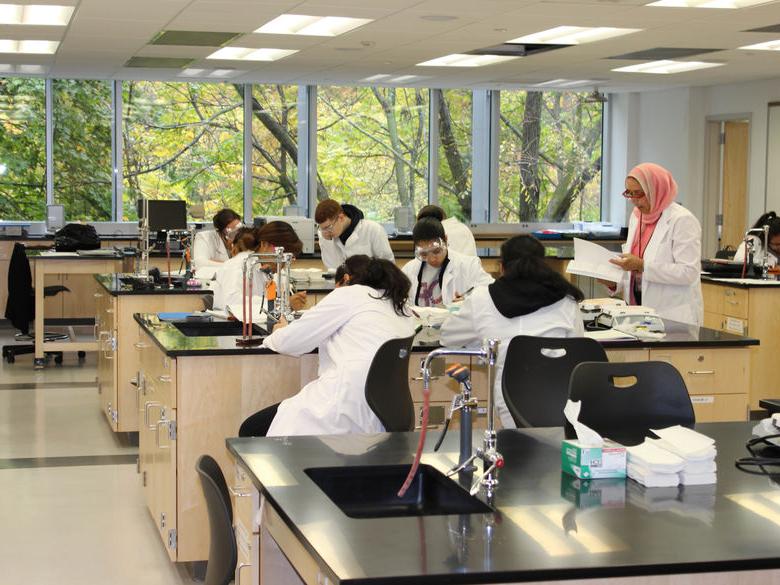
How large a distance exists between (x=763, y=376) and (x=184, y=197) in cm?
765

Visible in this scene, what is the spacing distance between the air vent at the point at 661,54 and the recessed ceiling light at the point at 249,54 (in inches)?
118

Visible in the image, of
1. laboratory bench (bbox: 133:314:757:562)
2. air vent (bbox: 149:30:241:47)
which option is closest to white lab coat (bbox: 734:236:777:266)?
laboratory bench (bbox: 133:314:757:562)

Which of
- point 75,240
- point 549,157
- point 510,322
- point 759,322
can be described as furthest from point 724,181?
point 510,322

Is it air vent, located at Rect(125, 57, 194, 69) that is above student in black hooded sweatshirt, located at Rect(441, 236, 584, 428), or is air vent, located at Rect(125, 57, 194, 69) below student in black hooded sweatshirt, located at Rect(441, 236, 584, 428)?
above

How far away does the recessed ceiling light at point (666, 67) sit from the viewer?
407 inches

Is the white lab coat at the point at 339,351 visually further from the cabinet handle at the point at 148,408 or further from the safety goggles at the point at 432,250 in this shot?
the safety goggles at the point at 432,250

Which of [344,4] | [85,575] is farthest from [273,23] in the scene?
[85,575]

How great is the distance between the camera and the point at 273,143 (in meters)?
13.2

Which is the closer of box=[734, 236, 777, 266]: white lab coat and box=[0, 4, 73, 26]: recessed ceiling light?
box=[0, 4, 73, 26]: recessed ceiling light

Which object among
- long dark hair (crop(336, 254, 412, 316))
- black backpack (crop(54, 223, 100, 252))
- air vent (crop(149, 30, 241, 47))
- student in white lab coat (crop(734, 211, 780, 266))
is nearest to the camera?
long dark hair (crop(336, 254, 412, 316))

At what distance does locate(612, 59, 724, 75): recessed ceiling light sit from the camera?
10328mm

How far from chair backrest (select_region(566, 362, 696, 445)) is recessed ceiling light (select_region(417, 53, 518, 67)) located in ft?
22.9

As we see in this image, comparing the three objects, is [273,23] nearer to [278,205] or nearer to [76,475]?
[76,475]

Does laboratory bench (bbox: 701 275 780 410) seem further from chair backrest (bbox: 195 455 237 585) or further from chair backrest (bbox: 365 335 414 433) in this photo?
chair backrest (bbox: 195 455 237 585)
